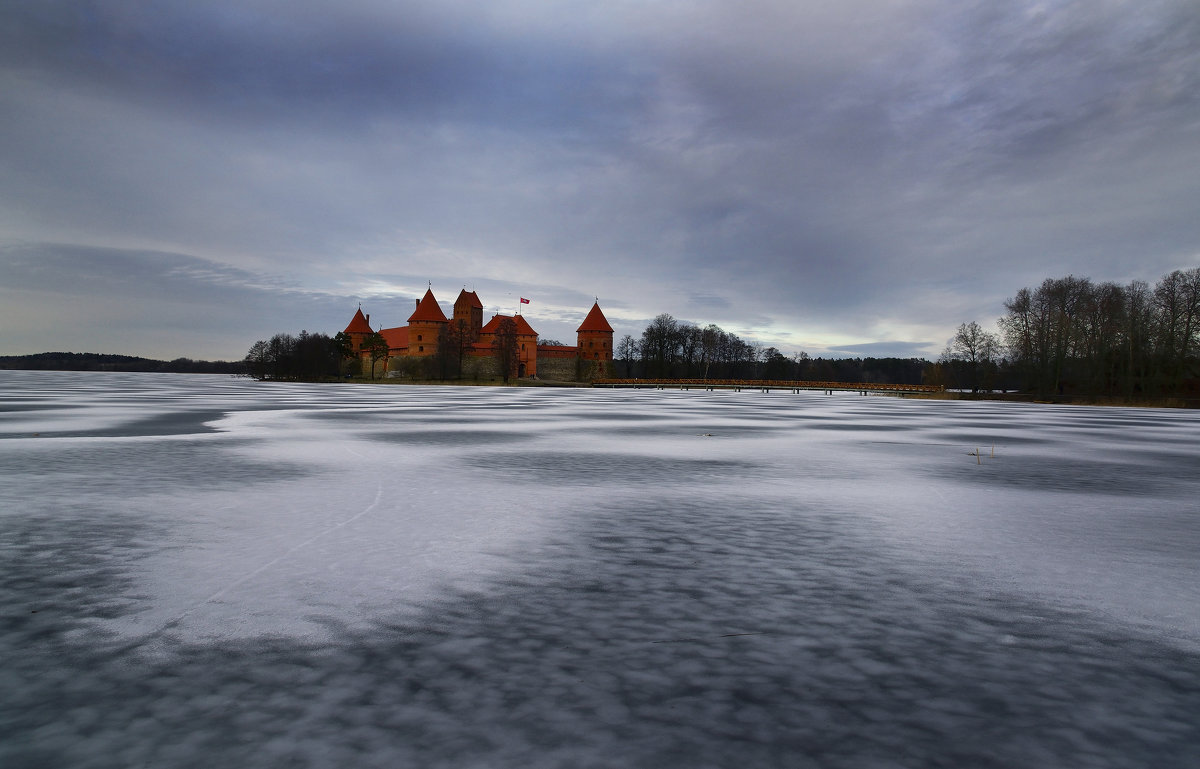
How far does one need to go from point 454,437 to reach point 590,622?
42.6 ft

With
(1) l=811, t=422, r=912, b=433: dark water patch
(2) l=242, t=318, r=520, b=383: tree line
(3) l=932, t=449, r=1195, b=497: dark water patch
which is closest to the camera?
(3) l=932, t=449, r=1195, b=497: dark water patch

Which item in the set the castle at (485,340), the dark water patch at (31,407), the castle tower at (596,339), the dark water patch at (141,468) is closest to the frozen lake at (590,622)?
the dark water patch at (141,468)

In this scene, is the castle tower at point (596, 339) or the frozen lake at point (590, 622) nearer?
the frozen lake at point (590, 622)

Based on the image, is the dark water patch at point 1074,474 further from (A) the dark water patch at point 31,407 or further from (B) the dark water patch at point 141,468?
(A) the dark water patch at point 31,407

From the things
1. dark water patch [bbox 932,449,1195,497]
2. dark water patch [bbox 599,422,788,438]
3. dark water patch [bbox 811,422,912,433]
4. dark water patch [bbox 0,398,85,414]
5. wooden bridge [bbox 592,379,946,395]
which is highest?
wooden bridge [bbox 592,379,946,395]

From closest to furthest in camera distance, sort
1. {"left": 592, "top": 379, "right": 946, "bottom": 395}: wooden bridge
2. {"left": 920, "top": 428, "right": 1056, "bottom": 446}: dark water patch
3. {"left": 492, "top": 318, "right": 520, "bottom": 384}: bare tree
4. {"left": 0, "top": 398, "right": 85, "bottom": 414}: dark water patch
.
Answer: {"left": 920, "top": 428, "right": 1056, "bottom": 446}: dark water patch, {"left": 0, "top": 398, "right": 85, "bottom": 414}: dark water patch, {"left": 592, "top": 379, "right": 946, "bottom": 395}: wooden bridge, {"left": 492, "top": 318, "right": 520, "bottom": 384}: bare tree

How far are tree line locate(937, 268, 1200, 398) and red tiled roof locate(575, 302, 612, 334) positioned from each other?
6341cm

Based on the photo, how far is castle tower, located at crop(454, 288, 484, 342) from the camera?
362 feet

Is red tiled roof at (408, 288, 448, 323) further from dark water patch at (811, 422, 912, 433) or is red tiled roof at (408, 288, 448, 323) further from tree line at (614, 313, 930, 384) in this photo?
dark water patch at (811, 422, 912, 433)

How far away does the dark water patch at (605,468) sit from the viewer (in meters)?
10.5

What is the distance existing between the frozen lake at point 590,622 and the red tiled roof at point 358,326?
118 metres

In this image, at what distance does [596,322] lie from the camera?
117 m

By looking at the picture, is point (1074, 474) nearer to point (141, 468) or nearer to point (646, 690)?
point (646, 690)

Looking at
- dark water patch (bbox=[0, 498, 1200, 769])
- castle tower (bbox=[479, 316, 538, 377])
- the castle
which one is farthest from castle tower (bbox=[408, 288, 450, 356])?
dark water patch (bbox=[0, 498, 1200, 769])
